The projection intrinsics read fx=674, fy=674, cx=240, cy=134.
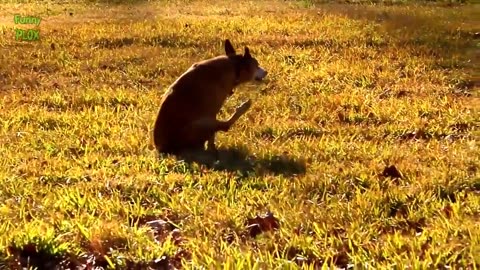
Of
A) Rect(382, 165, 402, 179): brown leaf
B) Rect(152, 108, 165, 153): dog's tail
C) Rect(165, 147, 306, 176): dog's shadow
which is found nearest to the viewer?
Rect(382, 165, 402, 179): brown leaf

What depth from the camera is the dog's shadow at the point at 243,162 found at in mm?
4861

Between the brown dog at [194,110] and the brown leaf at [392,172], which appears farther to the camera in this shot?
the brown dog at [194,110]

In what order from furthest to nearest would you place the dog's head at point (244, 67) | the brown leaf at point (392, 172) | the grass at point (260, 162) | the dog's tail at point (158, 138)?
1. the dog's head at point (244, 67)
2. the dog's tail at point (158, 138)
3. the brown leaf at point (392, 172)
4. the grass at point (260, 162)

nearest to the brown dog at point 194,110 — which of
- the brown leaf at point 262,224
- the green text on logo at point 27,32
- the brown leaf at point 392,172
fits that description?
the brown leaf at point 392,172

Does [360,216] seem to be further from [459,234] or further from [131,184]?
[131,184]

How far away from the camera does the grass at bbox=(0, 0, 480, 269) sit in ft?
11.3

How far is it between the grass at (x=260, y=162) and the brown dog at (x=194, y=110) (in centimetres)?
19

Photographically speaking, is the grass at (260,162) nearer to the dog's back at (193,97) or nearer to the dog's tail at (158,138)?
the dog's tail at (158,138)

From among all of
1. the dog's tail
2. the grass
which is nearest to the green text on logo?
the grass

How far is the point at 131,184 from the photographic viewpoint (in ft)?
14.8

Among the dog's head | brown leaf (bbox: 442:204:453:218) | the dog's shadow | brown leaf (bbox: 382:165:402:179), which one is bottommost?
the dog's shadow

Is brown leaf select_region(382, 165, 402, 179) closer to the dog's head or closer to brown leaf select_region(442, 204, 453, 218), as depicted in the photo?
brown leaf select_region(442, 204, 453, 218)

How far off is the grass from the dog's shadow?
25 millimetres

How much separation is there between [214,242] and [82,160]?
2.00 metres
